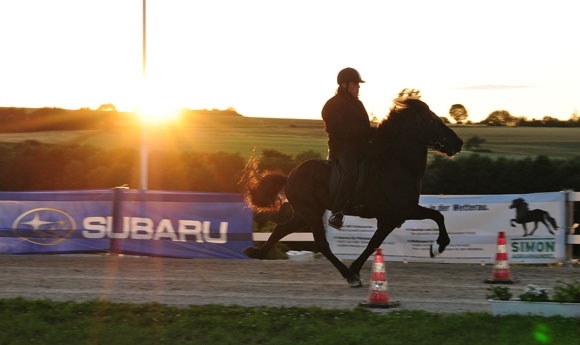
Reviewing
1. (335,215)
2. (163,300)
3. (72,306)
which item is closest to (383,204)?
(335,215)

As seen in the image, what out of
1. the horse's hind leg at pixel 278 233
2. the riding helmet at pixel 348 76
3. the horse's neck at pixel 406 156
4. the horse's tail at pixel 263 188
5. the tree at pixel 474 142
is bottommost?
the horse's hind leg at pixel 278 233

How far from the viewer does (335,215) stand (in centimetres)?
1156

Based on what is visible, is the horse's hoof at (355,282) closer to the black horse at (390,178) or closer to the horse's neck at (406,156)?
the black horse at (390,178)

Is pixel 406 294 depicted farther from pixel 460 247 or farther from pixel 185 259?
pixel 185 259

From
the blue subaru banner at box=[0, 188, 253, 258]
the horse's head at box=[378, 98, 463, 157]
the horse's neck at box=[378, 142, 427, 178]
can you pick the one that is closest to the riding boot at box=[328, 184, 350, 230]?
the horse's neck at box=[378, 142, 427, 178]

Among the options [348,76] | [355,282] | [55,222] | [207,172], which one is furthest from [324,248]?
[207,172]

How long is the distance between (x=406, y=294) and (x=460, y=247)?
3940mm

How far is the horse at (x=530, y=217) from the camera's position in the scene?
47.5ft

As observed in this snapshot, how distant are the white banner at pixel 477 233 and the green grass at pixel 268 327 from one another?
5612mm

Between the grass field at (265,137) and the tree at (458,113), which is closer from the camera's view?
the grass field at (265,137)

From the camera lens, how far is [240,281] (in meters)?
12.4

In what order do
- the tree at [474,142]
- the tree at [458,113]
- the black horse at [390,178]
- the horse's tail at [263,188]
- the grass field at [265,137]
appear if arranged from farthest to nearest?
1. the tree at [458,113]
2. the grass field at [265,137]
3. the tree at [474,142]
4. the horse's tail at [263,188]
5. the black horse at [390,178]

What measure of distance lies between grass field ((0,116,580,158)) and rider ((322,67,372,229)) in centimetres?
2051

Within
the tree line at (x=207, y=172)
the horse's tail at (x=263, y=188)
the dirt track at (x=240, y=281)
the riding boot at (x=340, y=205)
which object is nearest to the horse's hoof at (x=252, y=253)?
the dirt track at (x=240, y=281)
